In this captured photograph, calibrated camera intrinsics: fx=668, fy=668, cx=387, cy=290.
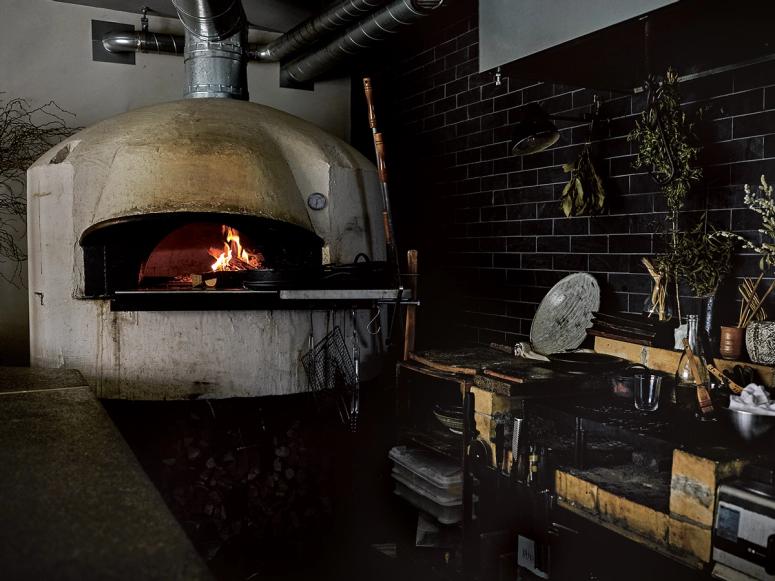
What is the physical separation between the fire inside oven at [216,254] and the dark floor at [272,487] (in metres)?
0.64

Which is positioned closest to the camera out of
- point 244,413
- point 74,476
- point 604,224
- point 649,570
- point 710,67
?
point 74,476

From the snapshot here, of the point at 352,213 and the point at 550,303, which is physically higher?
the point at 352,213

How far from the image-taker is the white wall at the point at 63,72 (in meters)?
4.54

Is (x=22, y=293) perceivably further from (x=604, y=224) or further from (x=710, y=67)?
(x=710, y=67)

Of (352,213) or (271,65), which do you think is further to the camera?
(271,65)

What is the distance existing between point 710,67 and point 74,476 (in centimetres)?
262

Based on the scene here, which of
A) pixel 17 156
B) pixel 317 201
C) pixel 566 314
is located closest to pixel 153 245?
pixel 317 201

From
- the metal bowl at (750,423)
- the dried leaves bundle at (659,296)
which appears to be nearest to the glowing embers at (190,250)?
the dried leaves bundle at (659,296)

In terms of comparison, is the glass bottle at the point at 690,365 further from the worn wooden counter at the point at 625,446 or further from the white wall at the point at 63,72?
the white wall at the point at 63,72

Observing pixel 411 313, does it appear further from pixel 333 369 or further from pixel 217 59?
pixel 217 59

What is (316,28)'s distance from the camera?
4336 mm

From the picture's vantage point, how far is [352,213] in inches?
147

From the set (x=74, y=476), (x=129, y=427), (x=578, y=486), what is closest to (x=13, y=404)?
(x=74, y=476)

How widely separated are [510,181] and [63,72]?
3.21 metres
